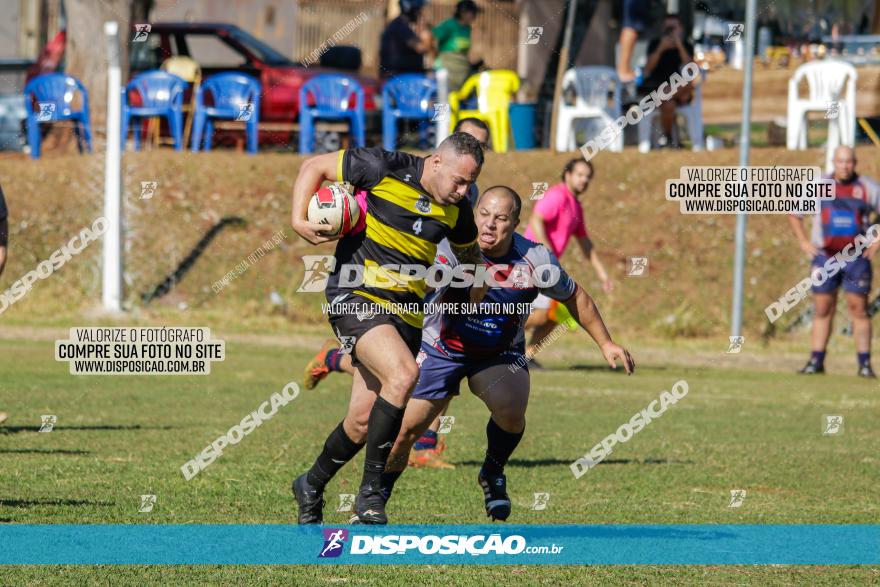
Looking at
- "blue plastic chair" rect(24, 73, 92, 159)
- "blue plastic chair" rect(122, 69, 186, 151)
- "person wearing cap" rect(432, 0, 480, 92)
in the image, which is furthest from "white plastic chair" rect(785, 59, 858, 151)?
"blue plastic chair" rect(24, 73, 92, 159)

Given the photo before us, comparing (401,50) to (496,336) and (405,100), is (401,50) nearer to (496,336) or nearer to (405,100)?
(405,100)

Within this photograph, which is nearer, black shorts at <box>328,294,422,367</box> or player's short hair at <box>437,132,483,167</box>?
player's short hair at <box>437,132,483,167</box>

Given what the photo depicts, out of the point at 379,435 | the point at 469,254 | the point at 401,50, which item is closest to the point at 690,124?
the point at 401,50

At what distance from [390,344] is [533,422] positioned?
18.7 feet

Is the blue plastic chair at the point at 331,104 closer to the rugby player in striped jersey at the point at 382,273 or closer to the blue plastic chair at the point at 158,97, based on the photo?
the blue plastic chair at the point at 158,97

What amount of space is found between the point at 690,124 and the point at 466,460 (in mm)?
12018

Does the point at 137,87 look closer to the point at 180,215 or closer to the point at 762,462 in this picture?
the point at 180,215

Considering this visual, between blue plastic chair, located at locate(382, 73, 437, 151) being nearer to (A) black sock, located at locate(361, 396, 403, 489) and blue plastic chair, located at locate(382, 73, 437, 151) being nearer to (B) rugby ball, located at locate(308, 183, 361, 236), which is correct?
(B) rugby ball, located at locate(308, 183, 361, 236)

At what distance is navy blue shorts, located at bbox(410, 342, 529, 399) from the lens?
8500mm

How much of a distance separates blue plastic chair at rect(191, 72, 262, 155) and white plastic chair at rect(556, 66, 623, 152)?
444 cm

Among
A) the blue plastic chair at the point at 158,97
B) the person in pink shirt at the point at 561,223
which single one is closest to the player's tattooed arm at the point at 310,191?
the person in pink shirt at the point at 561,223

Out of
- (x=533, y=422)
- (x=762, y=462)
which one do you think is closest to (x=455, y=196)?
(x=762, y=462)

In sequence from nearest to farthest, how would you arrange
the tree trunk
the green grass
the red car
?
the green grass < the red car < the tree trunk

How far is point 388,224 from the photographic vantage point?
7.71 meters
